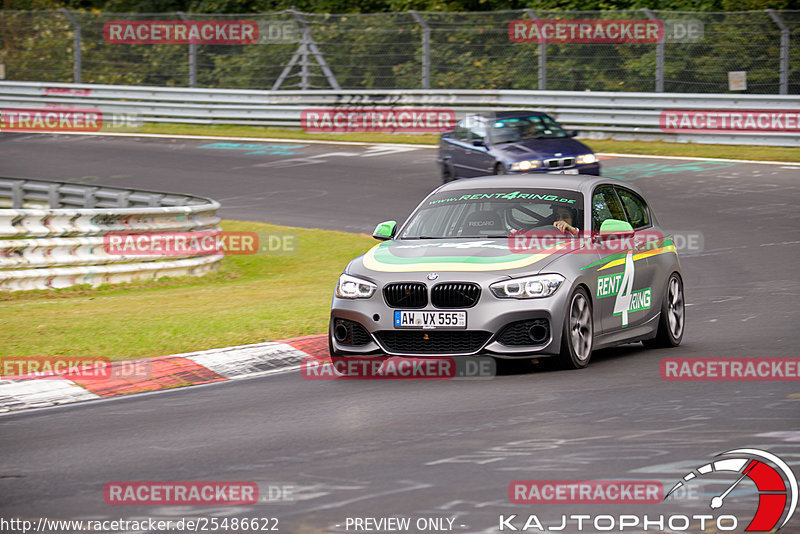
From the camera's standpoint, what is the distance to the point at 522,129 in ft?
77.6

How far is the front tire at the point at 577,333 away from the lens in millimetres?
9367

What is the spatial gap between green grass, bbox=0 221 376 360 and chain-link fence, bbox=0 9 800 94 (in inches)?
529

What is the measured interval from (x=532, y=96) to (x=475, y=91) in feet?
5.34

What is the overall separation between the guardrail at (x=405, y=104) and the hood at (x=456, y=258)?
64.6 ft

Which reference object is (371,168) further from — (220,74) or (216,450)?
(216,450)

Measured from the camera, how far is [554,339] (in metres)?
9.25

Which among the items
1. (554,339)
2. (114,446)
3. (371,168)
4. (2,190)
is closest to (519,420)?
(554,339)
